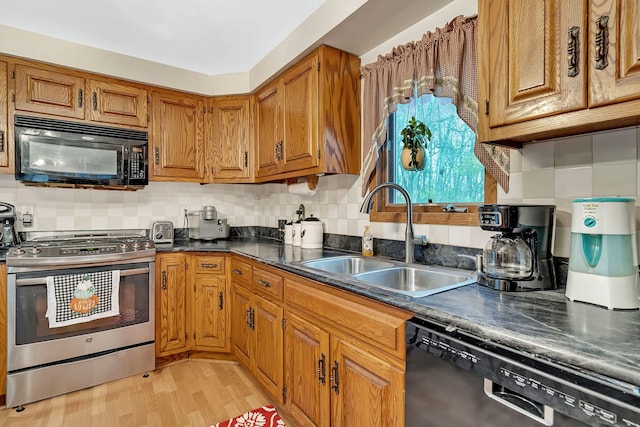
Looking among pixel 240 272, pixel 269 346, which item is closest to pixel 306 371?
pixel 269 346

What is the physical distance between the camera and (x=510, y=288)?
113cm

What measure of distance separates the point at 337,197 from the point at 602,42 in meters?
1.64

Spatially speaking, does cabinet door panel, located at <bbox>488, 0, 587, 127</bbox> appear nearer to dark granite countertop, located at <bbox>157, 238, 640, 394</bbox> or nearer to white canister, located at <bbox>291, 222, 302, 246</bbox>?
dark granite countertop, located at <bbox>157, 238, 640, 394</bbox>

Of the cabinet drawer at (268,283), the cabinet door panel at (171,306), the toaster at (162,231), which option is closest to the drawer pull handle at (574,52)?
the cabinet drawer at (268,283)

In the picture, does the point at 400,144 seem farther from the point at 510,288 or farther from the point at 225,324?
the point at 225,324

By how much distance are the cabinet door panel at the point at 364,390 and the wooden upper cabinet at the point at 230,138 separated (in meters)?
1.89

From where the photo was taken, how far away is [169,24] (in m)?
2.09

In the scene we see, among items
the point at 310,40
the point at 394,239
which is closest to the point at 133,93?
the point at 310,40

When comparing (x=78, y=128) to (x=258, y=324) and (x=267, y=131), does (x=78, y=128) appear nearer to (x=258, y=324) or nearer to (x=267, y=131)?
(x=267, y=131)

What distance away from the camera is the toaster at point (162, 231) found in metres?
2.76

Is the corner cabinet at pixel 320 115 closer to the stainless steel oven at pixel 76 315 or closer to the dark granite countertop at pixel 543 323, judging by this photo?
the dark granite countertop at pixel 543 323

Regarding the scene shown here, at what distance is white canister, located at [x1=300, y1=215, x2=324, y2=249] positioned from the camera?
2.36 m

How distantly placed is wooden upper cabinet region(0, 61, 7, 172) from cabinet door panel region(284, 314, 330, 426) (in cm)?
218

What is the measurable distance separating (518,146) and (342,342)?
1073 mm
